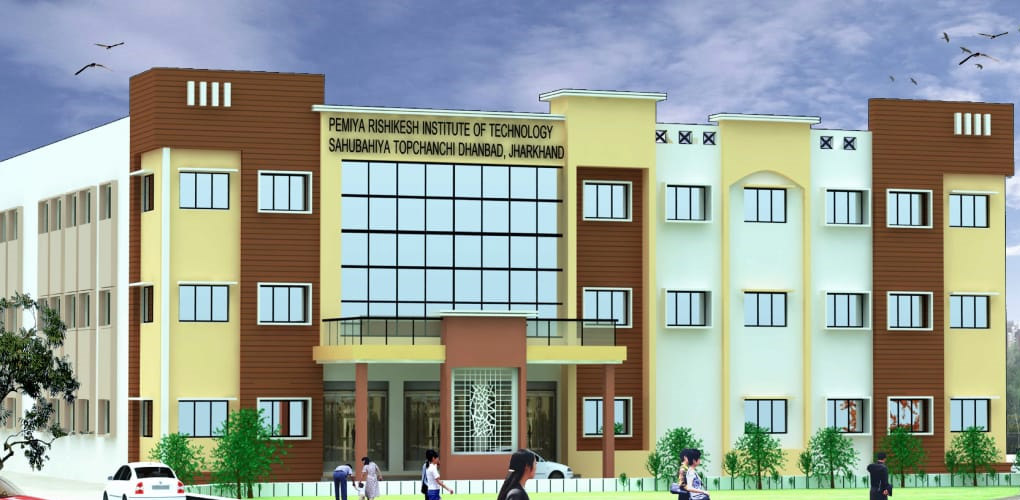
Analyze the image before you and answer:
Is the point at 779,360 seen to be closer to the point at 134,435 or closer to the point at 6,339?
the point at 134,435

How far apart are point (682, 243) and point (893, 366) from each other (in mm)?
8343

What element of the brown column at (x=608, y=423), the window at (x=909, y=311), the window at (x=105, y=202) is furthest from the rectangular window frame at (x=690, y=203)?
the window at (x=105, y=202)

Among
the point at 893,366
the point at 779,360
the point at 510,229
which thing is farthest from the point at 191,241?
the point at 893,366

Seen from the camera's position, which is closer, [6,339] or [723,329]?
[6,339]

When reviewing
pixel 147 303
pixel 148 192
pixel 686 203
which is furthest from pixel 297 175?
pixel 686 203

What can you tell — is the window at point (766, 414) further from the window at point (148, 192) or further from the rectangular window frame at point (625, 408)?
the window at point (148, 192)

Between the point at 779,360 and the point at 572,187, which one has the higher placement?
the point at 572,187

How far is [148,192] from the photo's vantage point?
52.2m

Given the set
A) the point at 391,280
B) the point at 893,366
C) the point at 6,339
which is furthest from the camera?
the point at 893,366

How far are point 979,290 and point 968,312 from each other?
34.1 inches

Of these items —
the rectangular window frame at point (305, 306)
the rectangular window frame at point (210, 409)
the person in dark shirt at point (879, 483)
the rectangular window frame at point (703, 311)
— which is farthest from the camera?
the rectangular window frame at point (703, 311)

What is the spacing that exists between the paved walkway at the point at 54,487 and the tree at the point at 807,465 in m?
21.2

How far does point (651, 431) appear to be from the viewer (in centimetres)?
5456

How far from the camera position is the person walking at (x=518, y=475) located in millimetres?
15844
